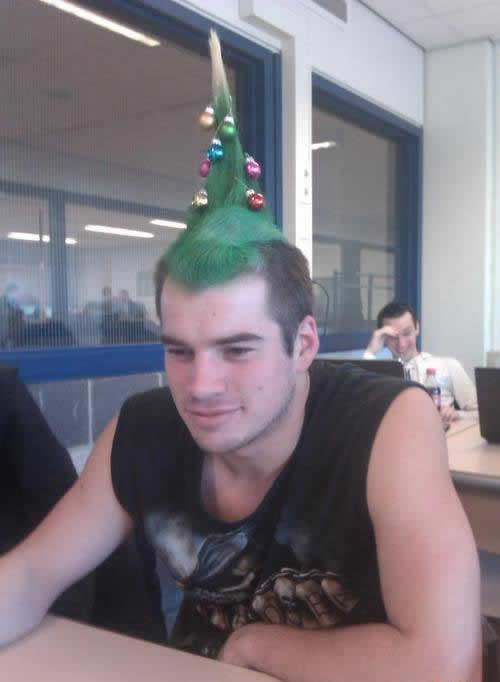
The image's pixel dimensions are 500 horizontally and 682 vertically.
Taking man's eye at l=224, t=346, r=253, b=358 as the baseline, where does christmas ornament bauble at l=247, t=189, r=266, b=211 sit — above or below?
above

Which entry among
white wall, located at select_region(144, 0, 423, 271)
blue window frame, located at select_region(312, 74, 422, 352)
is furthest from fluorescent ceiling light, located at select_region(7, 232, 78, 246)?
blue window frame, located at select_region(312, 74, 422, 352)

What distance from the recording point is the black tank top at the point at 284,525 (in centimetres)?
95

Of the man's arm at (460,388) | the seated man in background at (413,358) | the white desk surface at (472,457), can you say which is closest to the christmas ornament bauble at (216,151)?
the white desk surface at (472,457)

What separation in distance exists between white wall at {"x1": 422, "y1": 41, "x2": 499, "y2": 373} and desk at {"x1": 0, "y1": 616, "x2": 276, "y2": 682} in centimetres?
366

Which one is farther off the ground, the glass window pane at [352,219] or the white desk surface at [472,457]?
the glass window pane at [352,219]

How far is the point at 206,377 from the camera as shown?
0.92m

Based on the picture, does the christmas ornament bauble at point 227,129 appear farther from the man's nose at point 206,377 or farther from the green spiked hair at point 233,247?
the man's nose at point 206,377

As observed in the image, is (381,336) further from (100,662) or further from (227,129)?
(100,662)

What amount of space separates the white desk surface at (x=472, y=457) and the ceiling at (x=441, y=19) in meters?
2.41

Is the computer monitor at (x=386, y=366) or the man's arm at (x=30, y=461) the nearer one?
the man's arm at (x=30, y=461)

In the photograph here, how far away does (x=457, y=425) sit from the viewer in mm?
2619

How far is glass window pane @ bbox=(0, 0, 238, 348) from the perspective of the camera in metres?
2.08

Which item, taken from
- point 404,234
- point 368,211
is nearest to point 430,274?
point 404,234

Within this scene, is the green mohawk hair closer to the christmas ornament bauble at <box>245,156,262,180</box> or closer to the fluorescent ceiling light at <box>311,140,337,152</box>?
the christmas ornament bauble at <box>245,156,262,180</box>
